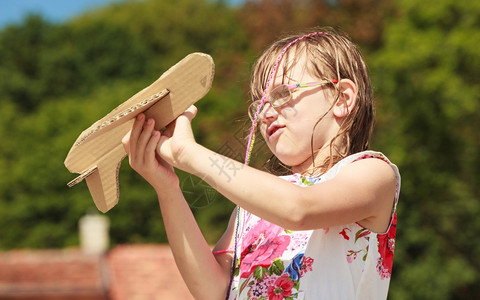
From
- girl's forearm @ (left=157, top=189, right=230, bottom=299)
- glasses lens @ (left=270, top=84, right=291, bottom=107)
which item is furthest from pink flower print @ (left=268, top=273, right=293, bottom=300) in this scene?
glasses lens @ (left=270, top=84, right=291, bottom=107)

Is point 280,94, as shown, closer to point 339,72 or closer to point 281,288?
point 339,72

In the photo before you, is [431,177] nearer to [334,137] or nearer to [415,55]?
[415,55]

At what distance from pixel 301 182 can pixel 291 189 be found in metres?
0.24

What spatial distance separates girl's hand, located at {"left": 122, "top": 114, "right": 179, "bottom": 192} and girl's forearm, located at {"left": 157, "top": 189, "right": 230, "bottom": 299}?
45mm

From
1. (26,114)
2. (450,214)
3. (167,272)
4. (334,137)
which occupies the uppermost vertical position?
(334,137)

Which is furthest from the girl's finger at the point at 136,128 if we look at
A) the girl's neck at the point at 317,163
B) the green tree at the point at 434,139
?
the green tree at the point at 434,139

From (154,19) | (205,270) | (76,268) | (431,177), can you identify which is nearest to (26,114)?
(154,19)

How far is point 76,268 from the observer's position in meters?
14.8

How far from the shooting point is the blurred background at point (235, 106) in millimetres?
15320

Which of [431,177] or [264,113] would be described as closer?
[264,113]

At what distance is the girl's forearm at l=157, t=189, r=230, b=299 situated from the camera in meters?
1.54

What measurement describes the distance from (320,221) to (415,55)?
14376 millimetres

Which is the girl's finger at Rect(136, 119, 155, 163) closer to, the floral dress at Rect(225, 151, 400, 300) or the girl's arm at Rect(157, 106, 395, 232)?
the girl's arm at Rect(157, 106, 395, 232)

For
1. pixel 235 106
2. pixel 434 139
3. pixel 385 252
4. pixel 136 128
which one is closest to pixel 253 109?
pixel 136 128
